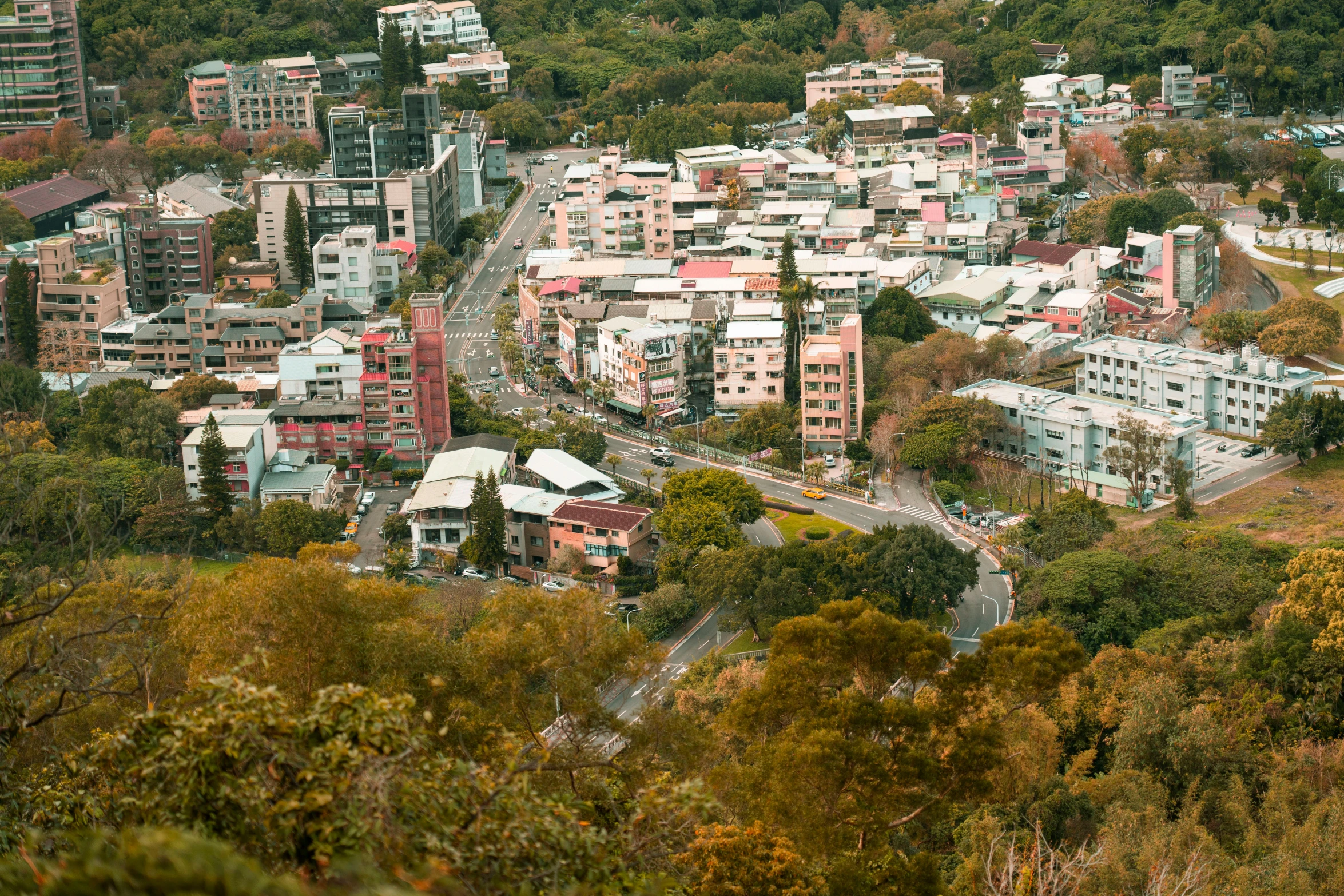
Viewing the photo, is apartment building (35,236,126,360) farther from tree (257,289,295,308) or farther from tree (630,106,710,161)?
tree (630,106,710,161)

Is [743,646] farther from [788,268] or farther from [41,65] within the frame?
[41,65]

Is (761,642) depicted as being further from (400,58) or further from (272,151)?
(400,58)

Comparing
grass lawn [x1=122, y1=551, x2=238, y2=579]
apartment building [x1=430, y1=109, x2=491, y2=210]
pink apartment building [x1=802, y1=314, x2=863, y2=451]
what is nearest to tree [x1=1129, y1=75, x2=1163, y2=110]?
apartment building [x1=430, y1=109, x2=491, y2=210]

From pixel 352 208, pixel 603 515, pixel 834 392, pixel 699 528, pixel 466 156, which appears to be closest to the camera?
pixel 699 528

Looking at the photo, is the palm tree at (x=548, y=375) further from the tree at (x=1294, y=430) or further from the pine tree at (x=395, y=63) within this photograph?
the pine tree at (x=395, y=63)

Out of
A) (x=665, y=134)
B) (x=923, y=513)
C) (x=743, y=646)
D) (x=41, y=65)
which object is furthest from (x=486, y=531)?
(x=41, y=65)

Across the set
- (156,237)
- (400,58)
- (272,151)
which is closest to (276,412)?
(156,237)

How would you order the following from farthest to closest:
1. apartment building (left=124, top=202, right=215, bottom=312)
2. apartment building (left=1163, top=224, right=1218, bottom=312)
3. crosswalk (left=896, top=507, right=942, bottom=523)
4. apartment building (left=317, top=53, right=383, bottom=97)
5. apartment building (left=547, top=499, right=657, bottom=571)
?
1. apartment building (left=317, top=53, right=383, bottom=97)
2. apartment building (left=124, top=202, right=215, bottom=312)
3. apartment building (left=1163, top=224, right=1218, bottom=312)
4. crosswalk (left=896, top=507, right=942, bottom=523)
5. apartment building (left=547, top=499, right=657, bottom=571)
